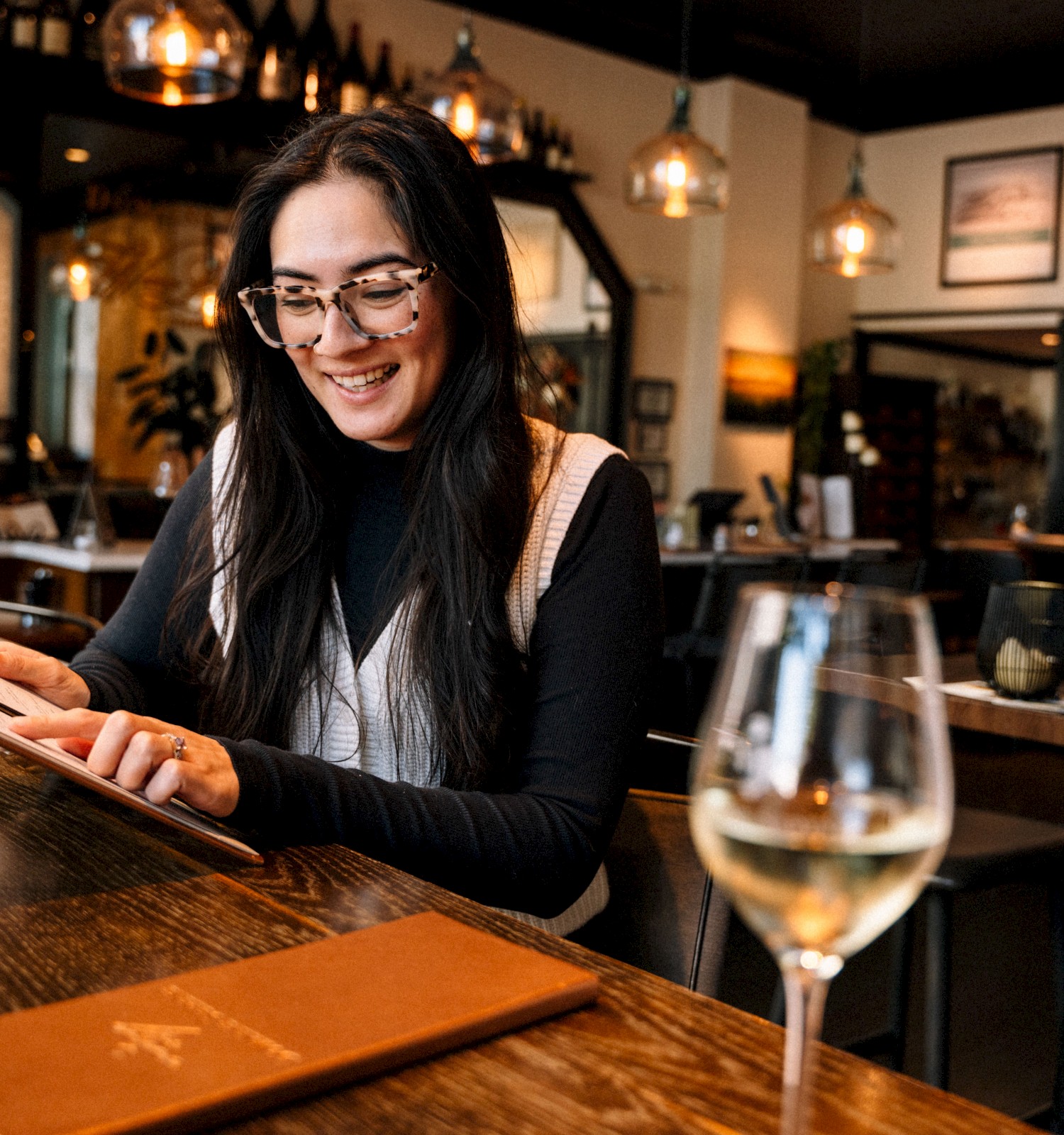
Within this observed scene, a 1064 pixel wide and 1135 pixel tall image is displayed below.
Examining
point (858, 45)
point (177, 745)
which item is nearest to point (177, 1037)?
point (177, 745)

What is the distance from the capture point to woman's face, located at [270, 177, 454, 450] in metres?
1.45

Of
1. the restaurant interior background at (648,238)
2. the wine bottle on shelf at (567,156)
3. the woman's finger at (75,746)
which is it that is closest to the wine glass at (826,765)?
the woman's finger at (75,746)

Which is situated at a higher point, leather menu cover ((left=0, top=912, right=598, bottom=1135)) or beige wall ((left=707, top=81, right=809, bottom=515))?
beige wall ((left=707, top=81, right=809, bottom=515))

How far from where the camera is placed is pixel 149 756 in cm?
95

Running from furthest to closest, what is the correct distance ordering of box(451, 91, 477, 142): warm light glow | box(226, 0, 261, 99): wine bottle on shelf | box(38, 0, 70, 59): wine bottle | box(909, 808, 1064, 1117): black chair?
1. box(226, 0, 261, 99): wine bottle on shelf
2. box(38, 0, 70, 59): wine bottle
3. box(451, 91, 477, 142): warm light glow
4. box(909, 808, 1064, 1117): black chair

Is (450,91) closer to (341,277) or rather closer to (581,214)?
(341,277)

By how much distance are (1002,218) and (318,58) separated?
5.30 meters

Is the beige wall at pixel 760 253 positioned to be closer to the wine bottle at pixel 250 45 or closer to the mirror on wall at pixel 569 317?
the mirror on wall at pixel 569 317

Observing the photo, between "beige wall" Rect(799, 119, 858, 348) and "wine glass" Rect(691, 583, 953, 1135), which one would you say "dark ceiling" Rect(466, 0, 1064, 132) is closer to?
A: "beige wall" Rect(799, 119, 858, 348)

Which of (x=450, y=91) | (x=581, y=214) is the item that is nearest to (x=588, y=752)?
(x=450, y=91)

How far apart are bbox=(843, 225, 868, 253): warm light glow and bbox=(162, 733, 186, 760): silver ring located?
16.6 feet

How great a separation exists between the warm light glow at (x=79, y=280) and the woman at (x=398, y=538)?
5.33m

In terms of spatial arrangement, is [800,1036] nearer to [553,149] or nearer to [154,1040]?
[154,1040]

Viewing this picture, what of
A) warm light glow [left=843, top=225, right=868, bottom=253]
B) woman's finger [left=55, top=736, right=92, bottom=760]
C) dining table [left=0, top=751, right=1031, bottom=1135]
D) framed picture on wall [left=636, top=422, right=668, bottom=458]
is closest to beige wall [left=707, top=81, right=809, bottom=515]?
framed picture on wall [left=636, top=422, right=668, bottom=458]
